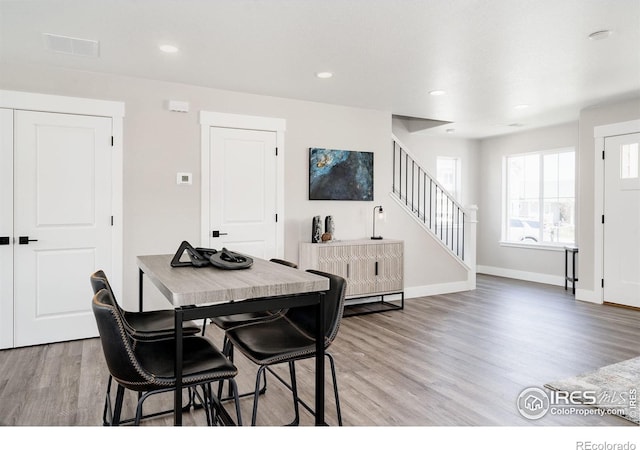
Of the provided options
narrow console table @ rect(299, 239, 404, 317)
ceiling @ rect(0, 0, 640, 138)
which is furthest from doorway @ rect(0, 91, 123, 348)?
narrow console table @ rect(299, 239, 404, 317)

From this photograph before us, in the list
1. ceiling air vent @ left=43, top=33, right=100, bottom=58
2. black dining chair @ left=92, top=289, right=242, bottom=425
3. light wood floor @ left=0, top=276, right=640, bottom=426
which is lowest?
light wood floor @ left=0, top=276, right=640, bottom=426

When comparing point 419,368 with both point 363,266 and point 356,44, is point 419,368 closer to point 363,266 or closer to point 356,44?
point 363,266

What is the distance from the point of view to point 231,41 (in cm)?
329

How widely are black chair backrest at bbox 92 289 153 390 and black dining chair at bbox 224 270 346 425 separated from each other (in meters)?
0.49

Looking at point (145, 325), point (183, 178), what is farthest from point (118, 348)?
point (183, 178)

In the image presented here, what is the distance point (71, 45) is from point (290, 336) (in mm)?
2932

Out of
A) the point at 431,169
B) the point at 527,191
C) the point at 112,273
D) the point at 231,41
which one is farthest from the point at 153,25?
the point at 527,191

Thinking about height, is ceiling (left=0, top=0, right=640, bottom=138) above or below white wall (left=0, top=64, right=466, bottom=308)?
above

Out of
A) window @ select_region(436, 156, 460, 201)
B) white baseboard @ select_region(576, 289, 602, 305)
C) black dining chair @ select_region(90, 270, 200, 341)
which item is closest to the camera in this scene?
black dining chair @ select_region(90, 270, 200, 341)

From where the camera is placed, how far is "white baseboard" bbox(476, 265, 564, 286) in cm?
704

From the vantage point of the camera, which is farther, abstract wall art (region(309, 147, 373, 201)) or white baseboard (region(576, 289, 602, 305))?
white baseboard (region(576, 289, 602, 305))

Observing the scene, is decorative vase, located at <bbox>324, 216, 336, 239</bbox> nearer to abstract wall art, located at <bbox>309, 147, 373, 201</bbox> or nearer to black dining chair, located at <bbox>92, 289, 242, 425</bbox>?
abstract wall art, located at <bbox>309, 147, 373, 201</bbox>

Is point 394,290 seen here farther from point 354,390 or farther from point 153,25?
point 153,25

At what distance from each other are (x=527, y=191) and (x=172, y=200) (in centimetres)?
622
